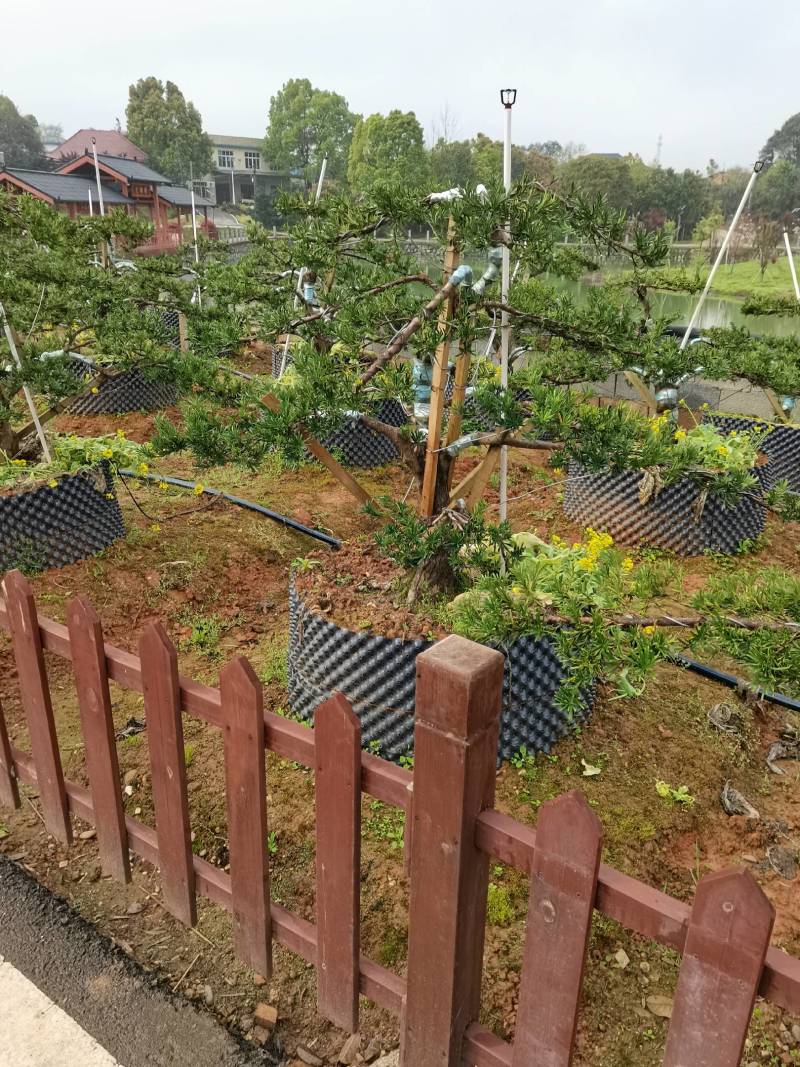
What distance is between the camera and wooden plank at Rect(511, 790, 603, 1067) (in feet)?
3.73

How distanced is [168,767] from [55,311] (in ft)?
13.1

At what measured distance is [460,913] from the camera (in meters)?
1.33

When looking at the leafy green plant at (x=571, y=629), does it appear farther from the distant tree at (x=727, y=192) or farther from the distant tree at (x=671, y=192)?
the distant tree at (x=727, y=192)

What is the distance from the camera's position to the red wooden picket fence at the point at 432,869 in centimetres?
109

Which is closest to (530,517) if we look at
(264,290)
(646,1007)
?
(264,290)

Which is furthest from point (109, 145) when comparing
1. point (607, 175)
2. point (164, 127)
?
point (607, 175)

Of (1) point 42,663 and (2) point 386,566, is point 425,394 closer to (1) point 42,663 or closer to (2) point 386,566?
(2) point 386,566

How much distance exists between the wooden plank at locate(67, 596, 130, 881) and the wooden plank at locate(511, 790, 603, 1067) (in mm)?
1151

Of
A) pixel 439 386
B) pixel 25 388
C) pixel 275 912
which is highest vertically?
pixel 439 386

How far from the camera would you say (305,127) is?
2488 inches

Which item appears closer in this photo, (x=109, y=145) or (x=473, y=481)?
(x=473, y=481)

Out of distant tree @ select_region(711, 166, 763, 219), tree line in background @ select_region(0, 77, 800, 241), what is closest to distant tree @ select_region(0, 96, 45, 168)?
tree line in background @ select_region(0, 77, 800, 241)

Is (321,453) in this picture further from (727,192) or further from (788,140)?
(788,140)

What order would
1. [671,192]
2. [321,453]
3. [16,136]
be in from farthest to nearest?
[16,136] → [671,192] → [321,453]
